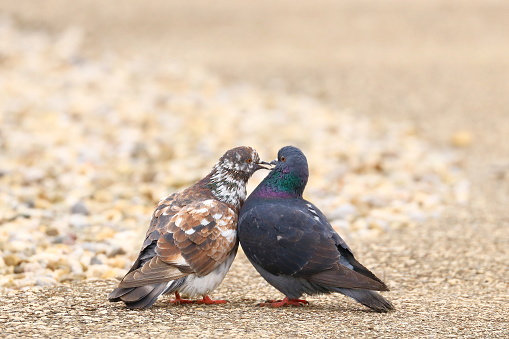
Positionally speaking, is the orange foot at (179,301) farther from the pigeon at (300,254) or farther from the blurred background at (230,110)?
the blurred background at (230,110)

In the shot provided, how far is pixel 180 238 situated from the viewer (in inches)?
201

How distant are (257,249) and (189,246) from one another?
1.41 ft

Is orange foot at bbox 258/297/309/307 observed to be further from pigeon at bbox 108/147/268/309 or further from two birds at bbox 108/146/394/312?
pigeon at bbox 108/147/268/309

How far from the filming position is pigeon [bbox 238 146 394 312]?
193 inches

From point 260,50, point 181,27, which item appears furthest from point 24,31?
point 260,50

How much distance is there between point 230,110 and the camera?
13.5 m

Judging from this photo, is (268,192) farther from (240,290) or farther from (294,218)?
(240,290)

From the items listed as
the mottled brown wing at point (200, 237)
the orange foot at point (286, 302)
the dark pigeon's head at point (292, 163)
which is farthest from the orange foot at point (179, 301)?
the dark pigeon's head at point (292, 163)

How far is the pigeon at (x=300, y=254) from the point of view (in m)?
4.91

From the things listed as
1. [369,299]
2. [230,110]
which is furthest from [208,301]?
[230,110]

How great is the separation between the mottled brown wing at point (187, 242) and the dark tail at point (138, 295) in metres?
0.05

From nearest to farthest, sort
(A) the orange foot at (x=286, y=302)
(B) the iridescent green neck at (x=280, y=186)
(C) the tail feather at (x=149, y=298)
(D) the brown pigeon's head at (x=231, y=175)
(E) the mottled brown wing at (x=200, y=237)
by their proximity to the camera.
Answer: (C) the tail feather at (x=149, y=298) → (E) the mottled brown wing at (x=200, y=237) → (A) the orange foot at (x=286, y=302) → (B) the iridescent green neck at (x=280, y=186) → (D) the brown pigeon's head at (x=231, y=175)

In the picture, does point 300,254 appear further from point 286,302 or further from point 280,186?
point 280,186

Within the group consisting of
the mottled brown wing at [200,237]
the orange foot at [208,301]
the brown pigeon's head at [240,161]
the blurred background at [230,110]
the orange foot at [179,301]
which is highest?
the blurred background at [230,110]
